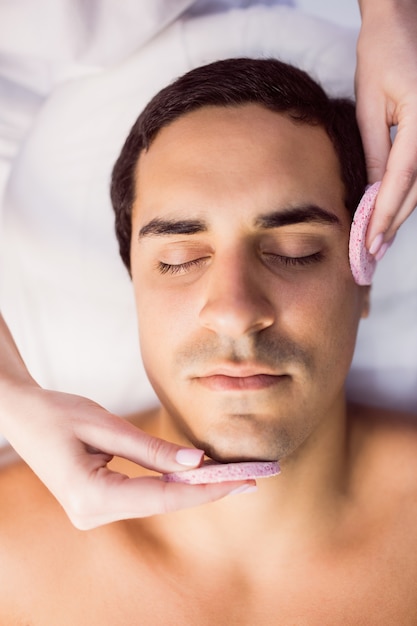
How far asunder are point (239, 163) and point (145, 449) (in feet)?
1.85

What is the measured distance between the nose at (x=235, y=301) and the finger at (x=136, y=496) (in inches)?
10.8

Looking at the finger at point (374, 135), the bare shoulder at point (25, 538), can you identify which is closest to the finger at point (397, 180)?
the finger at point (374, 135)

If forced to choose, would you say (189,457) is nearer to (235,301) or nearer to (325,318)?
(235,301)

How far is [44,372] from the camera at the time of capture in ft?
5.99

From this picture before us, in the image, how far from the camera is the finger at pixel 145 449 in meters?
1.06

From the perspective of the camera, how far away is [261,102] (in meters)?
1.36

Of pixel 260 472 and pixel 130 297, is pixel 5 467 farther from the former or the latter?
pixel 260 472

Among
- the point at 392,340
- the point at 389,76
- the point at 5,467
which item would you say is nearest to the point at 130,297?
the point at 5,467

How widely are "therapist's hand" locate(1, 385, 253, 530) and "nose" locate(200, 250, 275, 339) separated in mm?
238

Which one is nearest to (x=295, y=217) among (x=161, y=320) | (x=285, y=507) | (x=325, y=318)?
(x=325, y=318)

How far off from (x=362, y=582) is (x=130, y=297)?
0.90 meters

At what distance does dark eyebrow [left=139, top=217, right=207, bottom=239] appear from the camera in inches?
49.7

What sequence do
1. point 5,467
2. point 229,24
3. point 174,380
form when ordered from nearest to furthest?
point 174,380
point 5,467
point 229,24

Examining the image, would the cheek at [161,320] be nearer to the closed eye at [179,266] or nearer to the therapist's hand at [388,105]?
the closed eye at [179,266]
